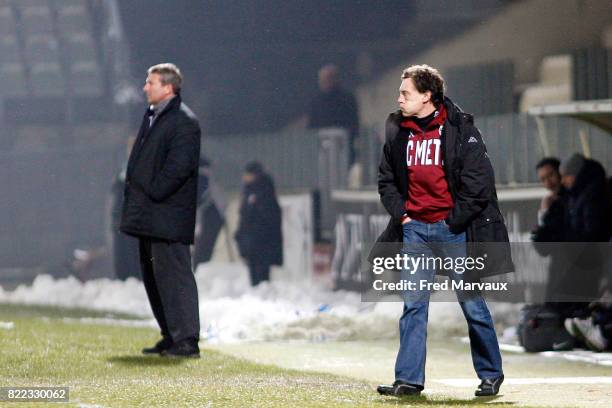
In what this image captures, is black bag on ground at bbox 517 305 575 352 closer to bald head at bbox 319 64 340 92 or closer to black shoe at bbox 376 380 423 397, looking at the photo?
black shoe at bbox 376 380 423 397

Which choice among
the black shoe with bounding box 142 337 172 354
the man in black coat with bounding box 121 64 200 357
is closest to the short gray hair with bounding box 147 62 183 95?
the man in black coat with bounding box 121 64 200 357

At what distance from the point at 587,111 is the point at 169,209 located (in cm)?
445

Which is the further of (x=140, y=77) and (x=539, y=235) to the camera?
(x=140, y=77)

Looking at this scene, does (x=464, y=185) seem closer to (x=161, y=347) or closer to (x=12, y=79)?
(x=161, y=347)

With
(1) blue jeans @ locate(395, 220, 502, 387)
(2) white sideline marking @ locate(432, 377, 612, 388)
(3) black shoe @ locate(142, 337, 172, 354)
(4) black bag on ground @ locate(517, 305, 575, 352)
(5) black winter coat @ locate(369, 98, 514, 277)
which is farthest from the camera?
(4) black bag on ground @ locate(517, 305, 575, 352)

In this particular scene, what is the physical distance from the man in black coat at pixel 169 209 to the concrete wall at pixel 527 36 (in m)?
5.40

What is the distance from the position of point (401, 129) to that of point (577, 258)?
5.04 meters

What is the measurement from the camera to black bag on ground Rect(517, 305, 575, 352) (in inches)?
472

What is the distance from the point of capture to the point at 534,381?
9.93 meters

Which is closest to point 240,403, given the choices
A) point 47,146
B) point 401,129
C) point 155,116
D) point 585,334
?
point 401,129

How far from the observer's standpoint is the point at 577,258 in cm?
1339

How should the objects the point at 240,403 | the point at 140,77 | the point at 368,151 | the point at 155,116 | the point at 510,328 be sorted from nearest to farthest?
the point at 240,403
the point at 155,116
the point at 510,328
the point at 368,151
the point at 140,77

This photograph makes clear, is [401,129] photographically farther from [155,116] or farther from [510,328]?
[510,328]

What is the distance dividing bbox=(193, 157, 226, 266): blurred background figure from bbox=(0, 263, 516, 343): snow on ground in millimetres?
197
